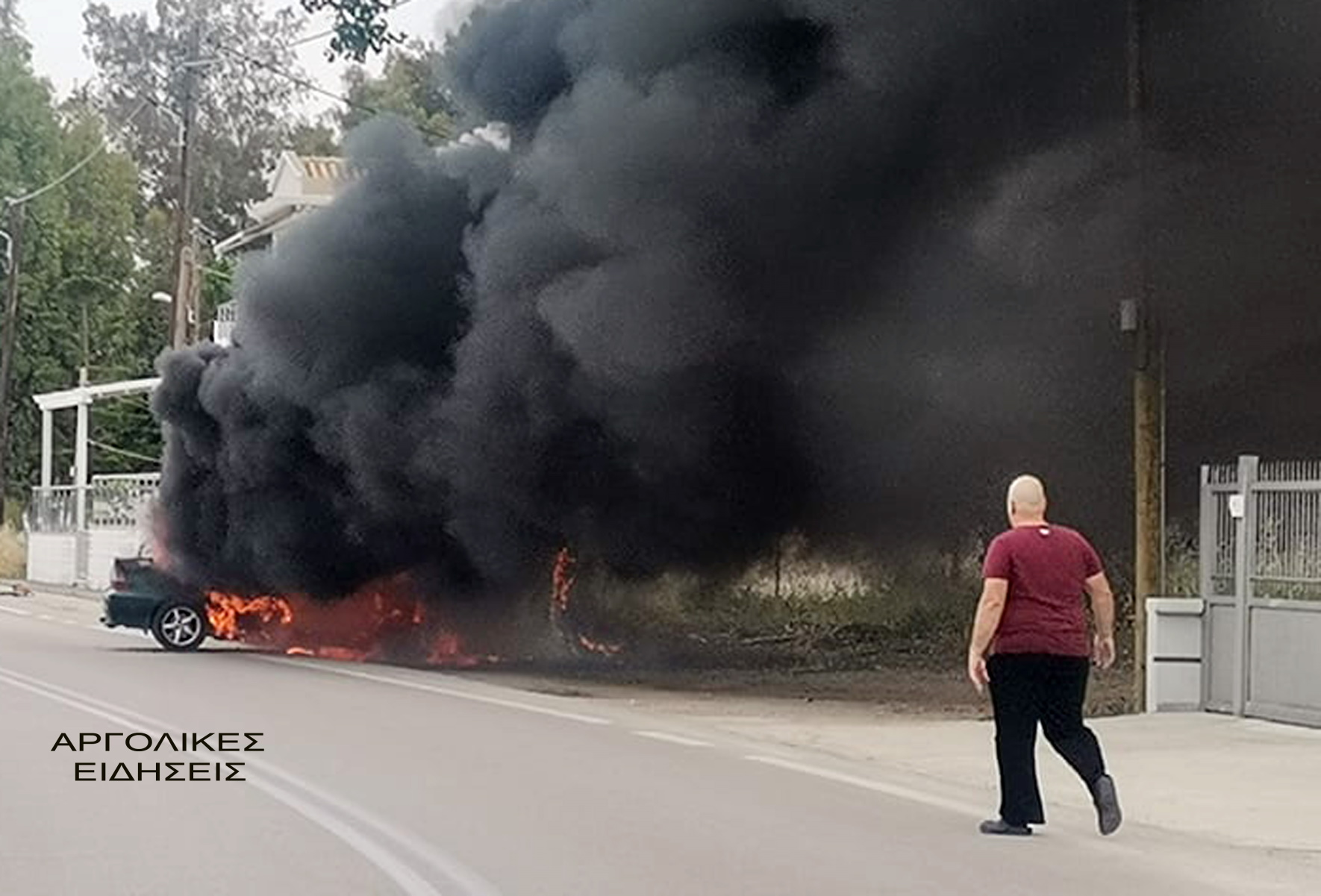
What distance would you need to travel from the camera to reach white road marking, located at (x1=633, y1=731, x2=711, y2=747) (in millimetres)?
16344

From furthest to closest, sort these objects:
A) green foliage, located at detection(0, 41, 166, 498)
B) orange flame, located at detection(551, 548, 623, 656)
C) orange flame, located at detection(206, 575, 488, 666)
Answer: green foliage, located at detection(0, 41, 166, 498), orange flame, located at detection(206, 575, 488, 666), orange flame, located at detection(551, 548, 623, 656)

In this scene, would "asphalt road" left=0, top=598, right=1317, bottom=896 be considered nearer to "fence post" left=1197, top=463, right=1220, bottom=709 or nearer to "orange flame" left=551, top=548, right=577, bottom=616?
"fence post" left=1197, top=463, right=1220, bottom=709

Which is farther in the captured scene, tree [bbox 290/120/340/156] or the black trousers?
tree [bbox 290/120/340/156]

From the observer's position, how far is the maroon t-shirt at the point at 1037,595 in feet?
36.8

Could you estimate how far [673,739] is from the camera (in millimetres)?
16734

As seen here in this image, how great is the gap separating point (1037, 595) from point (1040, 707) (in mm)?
603

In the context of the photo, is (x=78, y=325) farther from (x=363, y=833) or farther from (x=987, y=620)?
(x=987, y=620)

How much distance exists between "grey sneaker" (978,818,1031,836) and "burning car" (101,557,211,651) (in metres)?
16.5

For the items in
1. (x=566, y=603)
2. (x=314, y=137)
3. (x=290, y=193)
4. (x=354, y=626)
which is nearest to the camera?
(x=566, y=603)

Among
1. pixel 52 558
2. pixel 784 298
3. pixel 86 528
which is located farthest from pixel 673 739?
pixel 52 558

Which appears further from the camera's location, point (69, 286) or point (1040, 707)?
point (69, 286)

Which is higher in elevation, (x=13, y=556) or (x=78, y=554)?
(x=78, y=554)

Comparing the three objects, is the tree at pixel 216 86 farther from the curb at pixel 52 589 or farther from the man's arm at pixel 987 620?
the man's arm at pixel 987 620

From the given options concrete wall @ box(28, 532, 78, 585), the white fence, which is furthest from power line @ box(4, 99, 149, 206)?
concrete wall @ box(28, 532, 78, 585)
